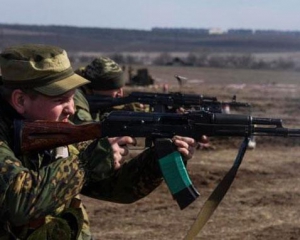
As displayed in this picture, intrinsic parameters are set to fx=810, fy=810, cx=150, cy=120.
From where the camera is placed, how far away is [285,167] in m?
13.0

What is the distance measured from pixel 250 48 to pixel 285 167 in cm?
9169

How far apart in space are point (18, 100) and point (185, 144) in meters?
0.80

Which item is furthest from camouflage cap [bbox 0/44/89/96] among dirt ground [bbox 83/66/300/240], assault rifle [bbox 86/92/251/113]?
dirt ground [bbox 83/66/300/240]

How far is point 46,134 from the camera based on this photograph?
355 cm

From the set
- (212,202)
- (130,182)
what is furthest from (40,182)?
(212,202)

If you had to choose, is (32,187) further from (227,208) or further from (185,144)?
(227,208)

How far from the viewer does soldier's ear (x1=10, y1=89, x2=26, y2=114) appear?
3.55 metres

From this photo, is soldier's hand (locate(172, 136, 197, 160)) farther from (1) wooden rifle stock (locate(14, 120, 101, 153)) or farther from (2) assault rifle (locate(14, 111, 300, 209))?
(1) wooden rifle stock (locate(14, 120, 101, 153))

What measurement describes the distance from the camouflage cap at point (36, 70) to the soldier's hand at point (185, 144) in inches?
21.3

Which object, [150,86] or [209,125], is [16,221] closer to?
[209,125]

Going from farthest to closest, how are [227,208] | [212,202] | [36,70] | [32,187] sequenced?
[227,208] → [212,202] → [36,70] → [32,187]

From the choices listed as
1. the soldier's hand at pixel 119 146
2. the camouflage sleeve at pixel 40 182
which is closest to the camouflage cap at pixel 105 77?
the soldier's hand at pixel 119 146

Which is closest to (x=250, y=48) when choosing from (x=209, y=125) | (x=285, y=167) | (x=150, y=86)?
(x=150, y=86)

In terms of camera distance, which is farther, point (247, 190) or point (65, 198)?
point (247, 190)
